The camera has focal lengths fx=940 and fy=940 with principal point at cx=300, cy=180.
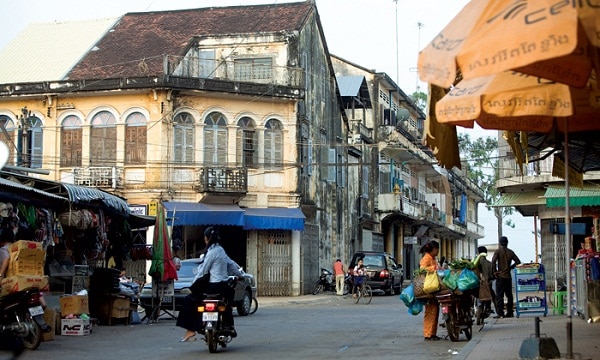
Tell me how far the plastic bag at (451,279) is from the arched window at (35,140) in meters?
24.7

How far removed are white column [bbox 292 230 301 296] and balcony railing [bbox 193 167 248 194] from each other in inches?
135

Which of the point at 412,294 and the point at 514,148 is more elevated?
the point at 514,148

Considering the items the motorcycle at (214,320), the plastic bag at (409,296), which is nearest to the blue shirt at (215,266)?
the motorcycle at (214,320)

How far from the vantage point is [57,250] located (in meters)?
20.2

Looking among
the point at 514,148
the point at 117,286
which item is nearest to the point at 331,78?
the point at 117,286

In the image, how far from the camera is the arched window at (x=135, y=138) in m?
36.1

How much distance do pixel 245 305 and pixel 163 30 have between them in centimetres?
2208

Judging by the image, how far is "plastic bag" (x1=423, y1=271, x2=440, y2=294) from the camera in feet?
49.0

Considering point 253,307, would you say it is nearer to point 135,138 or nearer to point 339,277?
point 135,138

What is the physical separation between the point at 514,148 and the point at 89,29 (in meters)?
35.9

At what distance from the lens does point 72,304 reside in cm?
1753

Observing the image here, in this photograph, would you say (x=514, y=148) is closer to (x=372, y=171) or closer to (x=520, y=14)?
(x=520, y=14)

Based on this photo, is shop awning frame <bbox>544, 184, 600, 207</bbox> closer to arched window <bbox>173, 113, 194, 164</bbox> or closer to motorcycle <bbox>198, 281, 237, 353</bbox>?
arched window <bbox>173, 113, 194, 164</bbox>

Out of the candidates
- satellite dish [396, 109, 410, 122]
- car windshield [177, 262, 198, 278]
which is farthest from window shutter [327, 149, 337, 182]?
car windshield [177, 262, 198, 278]
